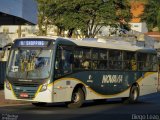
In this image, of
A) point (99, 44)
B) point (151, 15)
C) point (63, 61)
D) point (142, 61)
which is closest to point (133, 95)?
point (142, 61)

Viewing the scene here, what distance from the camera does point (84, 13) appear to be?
35.5 metres

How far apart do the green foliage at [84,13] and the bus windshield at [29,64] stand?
14.7 meters

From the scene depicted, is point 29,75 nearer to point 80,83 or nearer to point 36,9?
point 80,83

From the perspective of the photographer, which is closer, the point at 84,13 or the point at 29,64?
the point at 29,64

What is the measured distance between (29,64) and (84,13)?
52.7 ft

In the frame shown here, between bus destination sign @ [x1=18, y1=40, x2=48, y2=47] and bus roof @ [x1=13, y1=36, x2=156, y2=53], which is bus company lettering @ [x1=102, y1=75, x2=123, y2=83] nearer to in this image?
bus roof @ [x1=13, y1=36, x2=156, y2=53]

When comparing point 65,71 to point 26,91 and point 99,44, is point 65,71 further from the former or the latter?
point 99,44

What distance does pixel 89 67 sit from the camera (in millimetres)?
22078

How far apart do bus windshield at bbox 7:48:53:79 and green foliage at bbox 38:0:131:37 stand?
1471 cm

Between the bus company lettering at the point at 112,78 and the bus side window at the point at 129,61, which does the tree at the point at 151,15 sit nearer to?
the bus side window at the point at 129,61

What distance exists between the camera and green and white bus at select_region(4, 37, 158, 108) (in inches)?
773

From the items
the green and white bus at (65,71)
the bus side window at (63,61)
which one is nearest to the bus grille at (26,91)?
the green and white bus at (65,71)

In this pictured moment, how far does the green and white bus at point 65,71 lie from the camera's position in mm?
19641

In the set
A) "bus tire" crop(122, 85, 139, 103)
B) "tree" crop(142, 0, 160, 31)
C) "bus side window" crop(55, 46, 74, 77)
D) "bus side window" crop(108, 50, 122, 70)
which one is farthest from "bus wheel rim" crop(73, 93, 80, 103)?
"tree" crop(142, 0, 160, 31)
